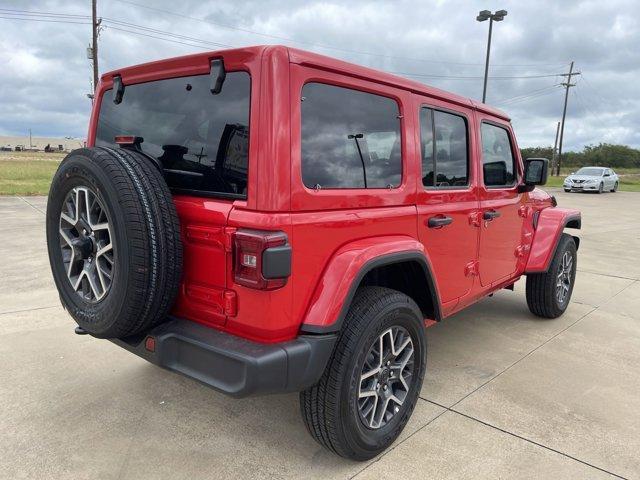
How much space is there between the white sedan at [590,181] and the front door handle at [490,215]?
1005 inches

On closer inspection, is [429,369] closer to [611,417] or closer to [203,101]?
[611,417]

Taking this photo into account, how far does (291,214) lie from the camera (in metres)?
2.07

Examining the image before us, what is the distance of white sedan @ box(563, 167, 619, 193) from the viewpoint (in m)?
25.7

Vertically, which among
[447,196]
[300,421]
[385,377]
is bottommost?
[300,421]

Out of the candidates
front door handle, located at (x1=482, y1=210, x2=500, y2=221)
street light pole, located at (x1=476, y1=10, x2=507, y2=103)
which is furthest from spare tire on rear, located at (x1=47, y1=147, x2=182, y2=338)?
street light pole, located at (x1=476, y1=10, x2=507, y2=103)

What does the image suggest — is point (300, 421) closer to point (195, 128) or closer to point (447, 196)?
point (447, 196)

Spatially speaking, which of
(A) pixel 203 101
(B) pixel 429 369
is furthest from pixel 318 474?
(A) pixel 203 101

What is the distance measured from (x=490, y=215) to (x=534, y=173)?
0.78m

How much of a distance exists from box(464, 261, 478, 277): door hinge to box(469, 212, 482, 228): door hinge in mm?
262

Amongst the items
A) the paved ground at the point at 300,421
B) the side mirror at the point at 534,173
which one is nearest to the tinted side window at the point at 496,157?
the side mirror at the point at 534,173

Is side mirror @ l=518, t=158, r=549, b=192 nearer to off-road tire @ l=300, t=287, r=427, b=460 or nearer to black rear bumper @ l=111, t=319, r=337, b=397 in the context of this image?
off-road tire @ l=300, t=287, r=427, b=460

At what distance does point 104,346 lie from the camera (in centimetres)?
383

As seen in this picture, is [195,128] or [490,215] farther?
[490,215]

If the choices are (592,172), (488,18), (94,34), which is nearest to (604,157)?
(592,172)
